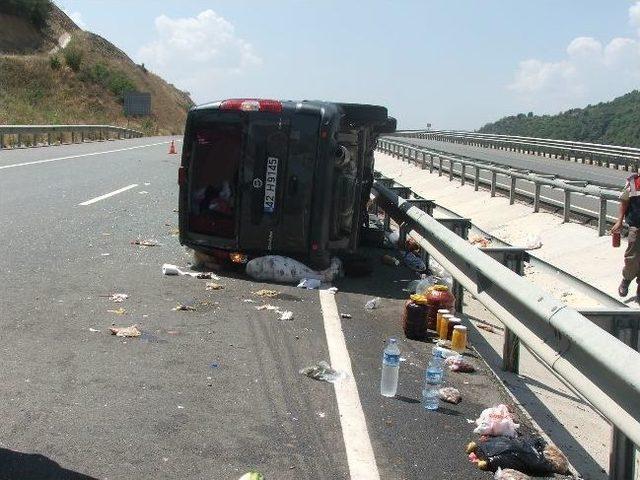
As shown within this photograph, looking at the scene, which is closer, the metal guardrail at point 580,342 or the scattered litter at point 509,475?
the metal guardrail at point 580,342

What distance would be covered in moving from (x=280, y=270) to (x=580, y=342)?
544 centimetres

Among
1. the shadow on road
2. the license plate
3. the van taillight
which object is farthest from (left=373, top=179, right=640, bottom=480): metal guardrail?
the van taillight

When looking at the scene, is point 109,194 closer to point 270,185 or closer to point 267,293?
point 270,185

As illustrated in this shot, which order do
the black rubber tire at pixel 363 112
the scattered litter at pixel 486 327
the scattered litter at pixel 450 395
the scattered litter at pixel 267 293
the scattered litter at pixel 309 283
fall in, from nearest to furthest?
the scattered litter at pixel 450 395, the scattered litter at pixel 486 327, the scattered litter at pixel 267 293, the scattered litter at pixel 309 283, the black rubber tire at pixel 363 112

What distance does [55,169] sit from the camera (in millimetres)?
22141

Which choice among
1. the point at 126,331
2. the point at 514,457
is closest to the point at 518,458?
the point at 514,457

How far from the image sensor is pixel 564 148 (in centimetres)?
4969

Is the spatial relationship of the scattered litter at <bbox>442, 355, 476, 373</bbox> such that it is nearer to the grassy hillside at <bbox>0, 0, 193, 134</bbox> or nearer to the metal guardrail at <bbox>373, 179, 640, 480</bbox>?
the metal guardrail at <bbox>373, 179, 640, 480</bbox>

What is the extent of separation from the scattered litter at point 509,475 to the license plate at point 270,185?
544cm

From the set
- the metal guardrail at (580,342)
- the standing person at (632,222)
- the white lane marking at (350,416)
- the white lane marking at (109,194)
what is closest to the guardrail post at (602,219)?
the standing person at (632,222)

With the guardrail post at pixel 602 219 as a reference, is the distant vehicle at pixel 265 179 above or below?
above

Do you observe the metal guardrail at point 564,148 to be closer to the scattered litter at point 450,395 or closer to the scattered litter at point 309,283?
the scattered litter at point 309,283

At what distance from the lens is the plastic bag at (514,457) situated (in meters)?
4.36

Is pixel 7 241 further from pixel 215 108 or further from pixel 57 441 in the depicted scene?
pixel 57 441
